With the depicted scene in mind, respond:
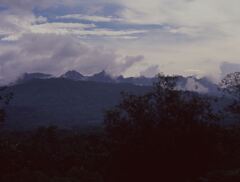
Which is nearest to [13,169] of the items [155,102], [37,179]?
[37,179]

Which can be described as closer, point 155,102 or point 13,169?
point 155,102

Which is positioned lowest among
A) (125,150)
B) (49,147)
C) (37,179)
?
(49,147)

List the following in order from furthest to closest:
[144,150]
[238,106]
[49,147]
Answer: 1. [49,147]
2. [238,106]
3. [144,150]

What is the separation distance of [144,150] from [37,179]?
77.0 feet

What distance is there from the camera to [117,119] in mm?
37594

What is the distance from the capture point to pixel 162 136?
34.2 meters

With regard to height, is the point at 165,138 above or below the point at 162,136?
below

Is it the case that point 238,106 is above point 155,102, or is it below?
below

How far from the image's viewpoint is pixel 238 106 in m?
76.6

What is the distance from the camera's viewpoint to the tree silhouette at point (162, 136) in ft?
113

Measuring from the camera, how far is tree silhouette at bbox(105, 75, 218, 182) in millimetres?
34594

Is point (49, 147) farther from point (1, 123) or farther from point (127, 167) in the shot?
point (127, 167)

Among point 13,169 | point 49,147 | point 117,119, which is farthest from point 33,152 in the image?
point 117,119

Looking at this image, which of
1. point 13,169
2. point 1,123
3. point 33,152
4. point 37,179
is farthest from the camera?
point 33,152
